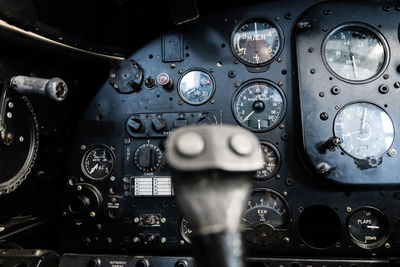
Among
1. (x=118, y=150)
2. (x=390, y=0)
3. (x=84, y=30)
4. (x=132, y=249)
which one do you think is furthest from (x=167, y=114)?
(x=390, y=0)

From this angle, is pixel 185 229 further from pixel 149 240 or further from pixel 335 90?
pixel 335 90

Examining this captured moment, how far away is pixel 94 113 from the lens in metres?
2.65

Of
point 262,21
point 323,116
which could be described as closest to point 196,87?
point 262,21

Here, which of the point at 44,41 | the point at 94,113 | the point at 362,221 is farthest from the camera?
the point at 94,113

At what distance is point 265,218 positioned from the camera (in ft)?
7.73

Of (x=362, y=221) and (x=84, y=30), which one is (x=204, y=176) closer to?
(x=84, y=30)

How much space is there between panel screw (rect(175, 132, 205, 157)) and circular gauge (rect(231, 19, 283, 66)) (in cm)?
193

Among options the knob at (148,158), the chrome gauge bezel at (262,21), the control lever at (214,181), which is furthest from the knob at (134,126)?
the control lever at (214,181)

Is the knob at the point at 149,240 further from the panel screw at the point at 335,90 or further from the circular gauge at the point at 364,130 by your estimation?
the panel screw at the point at 335,90

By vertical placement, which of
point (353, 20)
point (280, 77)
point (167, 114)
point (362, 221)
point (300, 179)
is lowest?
point (362, 221)

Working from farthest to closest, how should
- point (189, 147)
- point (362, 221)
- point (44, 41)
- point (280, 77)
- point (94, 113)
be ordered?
point (94, 113) → point (280, 77) → point (362, 221) → point (44, 41) → point (189, 147)

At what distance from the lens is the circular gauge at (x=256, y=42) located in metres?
2.48

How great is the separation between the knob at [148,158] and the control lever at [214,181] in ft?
5.71

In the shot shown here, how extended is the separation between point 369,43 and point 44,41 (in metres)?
2.01
